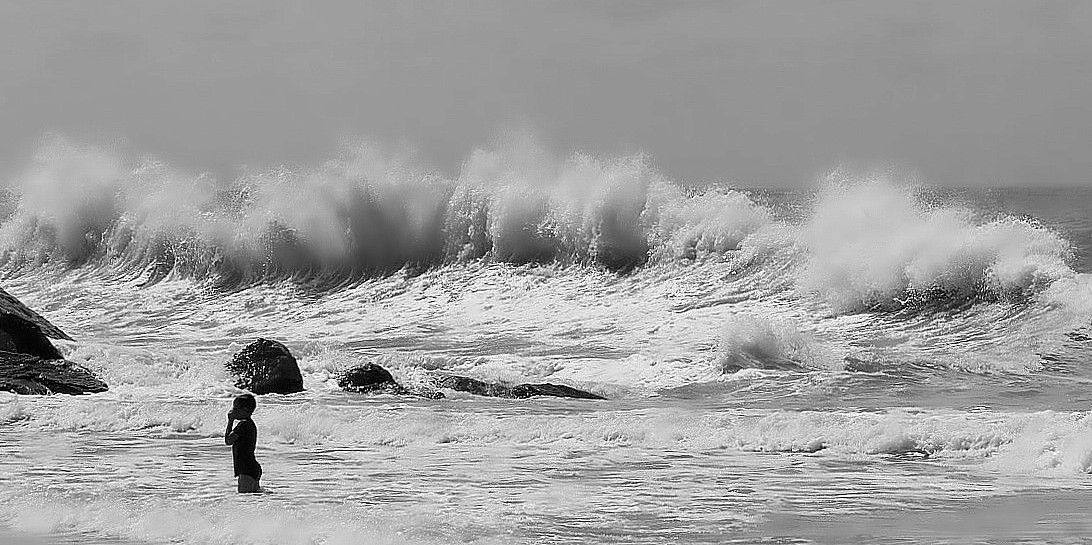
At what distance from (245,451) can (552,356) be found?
935 centimetres

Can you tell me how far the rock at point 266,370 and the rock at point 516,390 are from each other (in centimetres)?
154

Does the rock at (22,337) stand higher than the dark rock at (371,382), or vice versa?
the rock at (22,337)

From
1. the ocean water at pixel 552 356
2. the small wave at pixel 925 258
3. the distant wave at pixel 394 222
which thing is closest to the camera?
the ocean water at pixel 552 356

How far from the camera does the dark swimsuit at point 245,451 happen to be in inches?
328

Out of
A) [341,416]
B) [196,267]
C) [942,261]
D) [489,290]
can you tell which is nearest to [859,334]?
[942,261]

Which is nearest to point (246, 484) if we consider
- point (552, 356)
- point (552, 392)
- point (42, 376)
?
point (552, 392)

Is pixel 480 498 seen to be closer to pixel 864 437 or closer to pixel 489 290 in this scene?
pixel 864 437

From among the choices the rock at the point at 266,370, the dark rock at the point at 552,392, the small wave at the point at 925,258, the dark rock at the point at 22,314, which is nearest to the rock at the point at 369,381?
the rock at the point at 266,370

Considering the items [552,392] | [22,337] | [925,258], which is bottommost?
[552,392]

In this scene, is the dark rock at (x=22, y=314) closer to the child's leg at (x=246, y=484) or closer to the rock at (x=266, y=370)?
the rock at (x=266, y=370)

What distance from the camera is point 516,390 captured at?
13.4m

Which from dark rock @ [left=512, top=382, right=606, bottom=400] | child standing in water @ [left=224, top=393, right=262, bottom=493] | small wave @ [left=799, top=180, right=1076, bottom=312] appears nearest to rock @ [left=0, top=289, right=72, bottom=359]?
dark rock @ [left=512, top=382, right=606, bottom=400]

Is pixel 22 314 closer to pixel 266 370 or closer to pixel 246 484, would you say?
pixel 266 370

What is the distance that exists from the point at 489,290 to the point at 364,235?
186 inches
